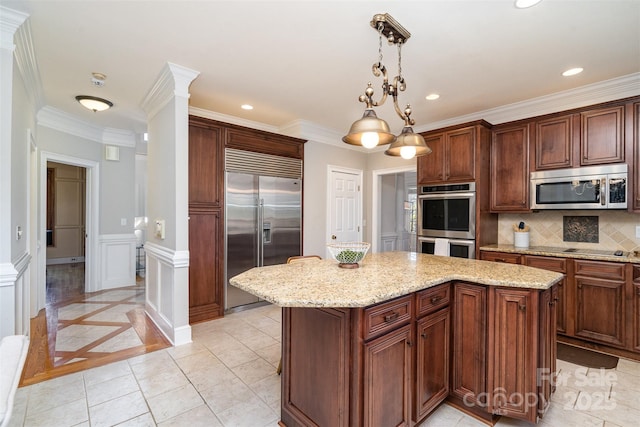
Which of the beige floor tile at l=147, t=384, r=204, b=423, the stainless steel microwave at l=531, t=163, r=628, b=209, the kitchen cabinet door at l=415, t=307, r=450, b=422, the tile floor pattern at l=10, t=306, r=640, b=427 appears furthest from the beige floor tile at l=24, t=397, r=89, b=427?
the stainless steel microwave at l=531, t=163, r=628, b=209

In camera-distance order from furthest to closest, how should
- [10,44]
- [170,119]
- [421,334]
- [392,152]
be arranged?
[170,119]
[392,152]
[10,44]
[421,334]

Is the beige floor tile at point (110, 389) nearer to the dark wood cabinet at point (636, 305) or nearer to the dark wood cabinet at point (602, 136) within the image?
the dark wood cabinet at point (636, 305)

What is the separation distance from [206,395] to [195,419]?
9.8 inches

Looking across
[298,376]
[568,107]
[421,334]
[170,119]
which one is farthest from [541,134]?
[170,119]

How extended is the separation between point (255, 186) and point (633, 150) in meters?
4.02

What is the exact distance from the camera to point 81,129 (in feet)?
14.9

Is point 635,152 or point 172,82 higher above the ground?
point 172,82

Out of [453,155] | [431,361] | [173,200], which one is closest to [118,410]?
[173,200]

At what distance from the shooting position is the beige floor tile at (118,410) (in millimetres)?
1899

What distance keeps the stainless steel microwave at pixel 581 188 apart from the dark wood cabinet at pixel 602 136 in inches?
3.5

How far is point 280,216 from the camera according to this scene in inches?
170

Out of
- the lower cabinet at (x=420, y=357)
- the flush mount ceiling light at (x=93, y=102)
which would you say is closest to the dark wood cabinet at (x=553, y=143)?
the lower cabinet at (x=420, y=357)

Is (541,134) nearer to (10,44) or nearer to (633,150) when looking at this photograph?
(633,150)

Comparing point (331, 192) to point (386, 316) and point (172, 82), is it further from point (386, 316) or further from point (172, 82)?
point (386, 316)
